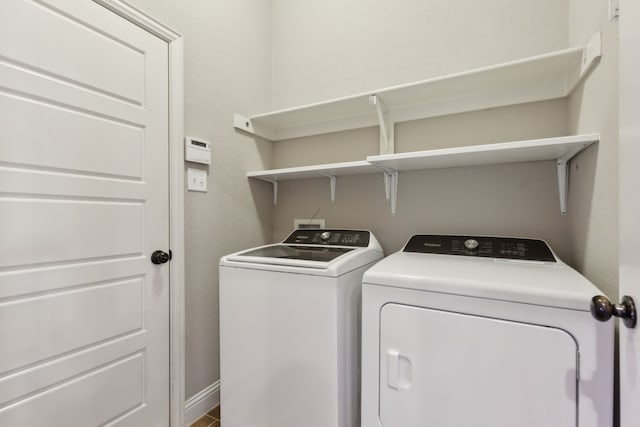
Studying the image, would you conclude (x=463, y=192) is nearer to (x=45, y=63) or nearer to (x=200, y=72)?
(x=200, y=72)

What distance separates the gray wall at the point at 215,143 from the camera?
1.68 meters

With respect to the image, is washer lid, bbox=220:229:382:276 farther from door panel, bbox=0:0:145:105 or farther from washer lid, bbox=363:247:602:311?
door panel, bbox=0:0:145:105

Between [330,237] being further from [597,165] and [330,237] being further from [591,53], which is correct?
[591,53]

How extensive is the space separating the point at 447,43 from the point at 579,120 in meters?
0.88

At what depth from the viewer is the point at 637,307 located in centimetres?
59

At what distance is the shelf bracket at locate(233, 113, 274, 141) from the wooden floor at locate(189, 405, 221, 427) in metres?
1.85

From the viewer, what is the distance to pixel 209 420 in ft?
5.66

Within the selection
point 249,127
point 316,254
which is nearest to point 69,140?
point 249,127

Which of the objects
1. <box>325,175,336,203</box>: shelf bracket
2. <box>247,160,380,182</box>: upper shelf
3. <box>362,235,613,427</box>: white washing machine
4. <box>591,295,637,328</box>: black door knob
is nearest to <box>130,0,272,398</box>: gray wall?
<box>247,160,380,182</box>: upper shelf

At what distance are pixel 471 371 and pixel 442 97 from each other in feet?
4.93

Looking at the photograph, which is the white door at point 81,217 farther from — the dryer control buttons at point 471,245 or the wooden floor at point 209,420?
the dryer control buttons at point 471,245

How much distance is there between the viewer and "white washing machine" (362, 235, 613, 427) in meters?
0.84

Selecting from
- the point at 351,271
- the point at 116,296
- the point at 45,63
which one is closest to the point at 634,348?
the point at 351,271

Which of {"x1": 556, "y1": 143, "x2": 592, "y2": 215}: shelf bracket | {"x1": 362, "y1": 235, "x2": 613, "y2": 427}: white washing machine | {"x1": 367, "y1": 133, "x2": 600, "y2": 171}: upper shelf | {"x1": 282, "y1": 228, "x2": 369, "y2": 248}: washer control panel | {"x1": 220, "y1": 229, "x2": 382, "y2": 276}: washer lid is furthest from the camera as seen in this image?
{"x1": 282, "y1": 228, "x2": 369, "y2": 248}: washer control panel
